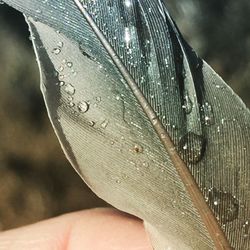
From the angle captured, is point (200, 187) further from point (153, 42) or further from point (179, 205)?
point (153, 42)

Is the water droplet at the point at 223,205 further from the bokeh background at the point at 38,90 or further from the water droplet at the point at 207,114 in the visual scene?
the bokeh background at the point at 38,90

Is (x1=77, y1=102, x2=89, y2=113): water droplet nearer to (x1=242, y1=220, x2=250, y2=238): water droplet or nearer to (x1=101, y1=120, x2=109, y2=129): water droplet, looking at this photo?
(x1=101, y1=120, x2=109, y2=129): water droplet

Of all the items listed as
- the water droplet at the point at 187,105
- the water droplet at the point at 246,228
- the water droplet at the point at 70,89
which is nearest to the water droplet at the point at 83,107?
the water droplet at the point at 70,89

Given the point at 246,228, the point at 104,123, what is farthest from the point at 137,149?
the point at 246,228

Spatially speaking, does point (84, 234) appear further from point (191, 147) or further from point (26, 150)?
point (191, 147)

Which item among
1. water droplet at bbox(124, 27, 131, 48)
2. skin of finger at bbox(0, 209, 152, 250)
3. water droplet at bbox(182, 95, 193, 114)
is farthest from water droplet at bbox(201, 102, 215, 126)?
skin of finger at bbox(0, 209, 152, 250)

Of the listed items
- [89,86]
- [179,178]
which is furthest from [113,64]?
[179,178]
